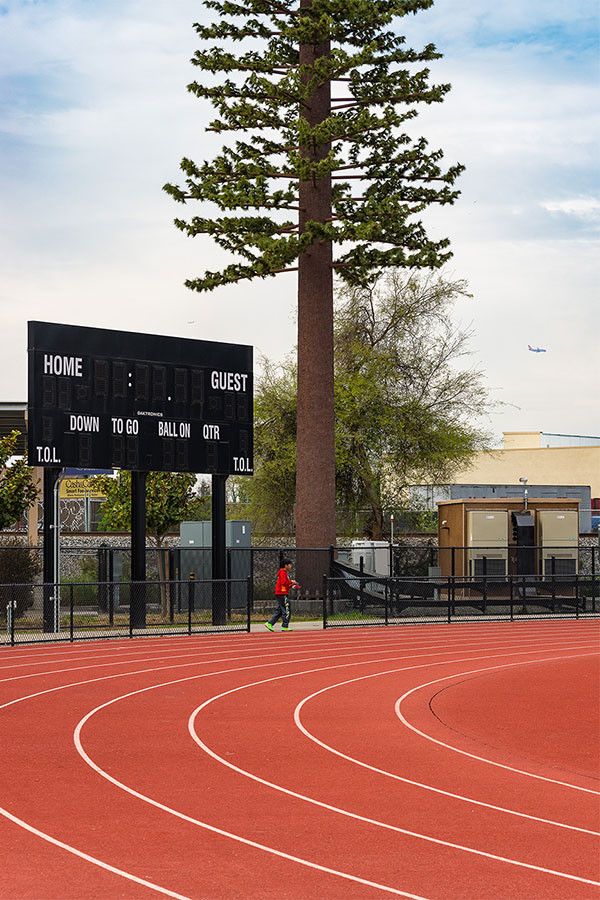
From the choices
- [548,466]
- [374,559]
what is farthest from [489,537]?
[548,466]

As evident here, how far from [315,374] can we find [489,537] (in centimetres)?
781

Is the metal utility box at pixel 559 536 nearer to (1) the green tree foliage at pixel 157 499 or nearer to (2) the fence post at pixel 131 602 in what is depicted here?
(1) the green tree foliage at pixel 157 499

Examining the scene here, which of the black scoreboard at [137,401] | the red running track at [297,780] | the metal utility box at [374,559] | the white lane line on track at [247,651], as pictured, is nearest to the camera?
the red running track at [297,780]

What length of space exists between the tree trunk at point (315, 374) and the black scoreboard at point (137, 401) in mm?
7917

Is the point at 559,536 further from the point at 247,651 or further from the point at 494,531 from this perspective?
the point at 247,651

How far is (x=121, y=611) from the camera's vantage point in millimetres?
33344

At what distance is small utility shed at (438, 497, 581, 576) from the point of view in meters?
38.2

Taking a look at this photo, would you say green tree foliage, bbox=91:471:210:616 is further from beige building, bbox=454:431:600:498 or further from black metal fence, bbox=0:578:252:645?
beige building, bbox=454:431:600:498

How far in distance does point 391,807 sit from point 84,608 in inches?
988

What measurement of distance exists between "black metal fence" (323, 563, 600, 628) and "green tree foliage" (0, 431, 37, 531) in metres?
9.20

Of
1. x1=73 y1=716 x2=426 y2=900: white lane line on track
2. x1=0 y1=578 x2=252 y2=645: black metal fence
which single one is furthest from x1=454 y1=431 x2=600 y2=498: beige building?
x1=73 y1=716 x2=426 y2=900: white lane line on track

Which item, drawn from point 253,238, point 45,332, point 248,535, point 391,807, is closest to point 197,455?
point 45,332

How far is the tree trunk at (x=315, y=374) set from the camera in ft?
132

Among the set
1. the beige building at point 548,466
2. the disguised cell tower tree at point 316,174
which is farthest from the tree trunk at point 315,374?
the beige building at point 548,466
